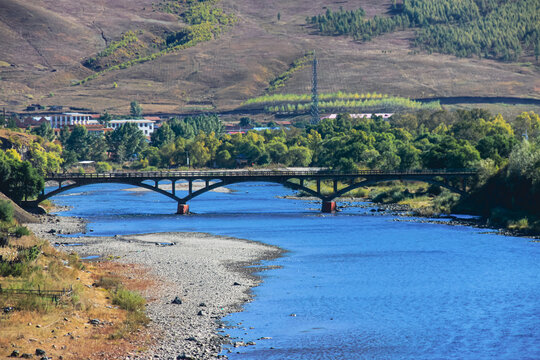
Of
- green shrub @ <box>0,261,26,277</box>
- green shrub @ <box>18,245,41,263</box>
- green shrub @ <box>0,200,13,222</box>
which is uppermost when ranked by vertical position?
green shrub @ <box>0,200,13,222</box>

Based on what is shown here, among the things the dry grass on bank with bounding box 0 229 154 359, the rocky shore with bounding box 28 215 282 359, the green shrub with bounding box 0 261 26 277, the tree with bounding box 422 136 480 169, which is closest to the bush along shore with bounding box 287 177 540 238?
the tree with bounding box 422 136 480 169

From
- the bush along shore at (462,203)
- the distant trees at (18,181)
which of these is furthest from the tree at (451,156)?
the distant trees at (18,181)

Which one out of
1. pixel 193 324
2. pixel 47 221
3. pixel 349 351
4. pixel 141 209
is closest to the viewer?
pixel 349 351

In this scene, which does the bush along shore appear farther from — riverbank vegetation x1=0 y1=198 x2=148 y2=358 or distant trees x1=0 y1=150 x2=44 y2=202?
riverbank vegetation x1=0 y1=198 x2=148 y2=358

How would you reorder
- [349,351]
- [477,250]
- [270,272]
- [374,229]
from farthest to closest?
[374,229]
[477,250]
[270,272]
[349,351]

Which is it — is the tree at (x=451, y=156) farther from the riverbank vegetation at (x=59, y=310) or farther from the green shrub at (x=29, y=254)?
the green shrub at (x=29, y=254)

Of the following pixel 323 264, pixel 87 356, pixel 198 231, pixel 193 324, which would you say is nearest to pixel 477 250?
pixel 323 264

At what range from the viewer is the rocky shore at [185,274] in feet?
188

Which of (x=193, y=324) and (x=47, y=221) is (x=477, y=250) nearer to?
(x=193, y=324)

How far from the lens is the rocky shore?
5722 cm

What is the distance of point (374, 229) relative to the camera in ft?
401

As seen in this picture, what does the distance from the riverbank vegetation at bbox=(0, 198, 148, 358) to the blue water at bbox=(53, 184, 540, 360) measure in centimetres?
767

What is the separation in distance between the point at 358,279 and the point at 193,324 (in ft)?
84.0

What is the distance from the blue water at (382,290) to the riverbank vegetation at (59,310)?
25.2 feet
